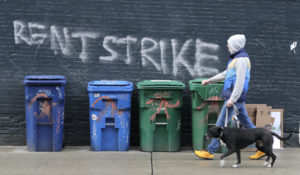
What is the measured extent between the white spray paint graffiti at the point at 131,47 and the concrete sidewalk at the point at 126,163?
1616mm

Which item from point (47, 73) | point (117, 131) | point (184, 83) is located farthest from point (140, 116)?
point (47, 73)

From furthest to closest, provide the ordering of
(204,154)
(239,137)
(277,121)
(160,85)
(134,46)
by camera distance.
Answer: (134,46) → (277,121) → (160,85) → (204,154) → (239,137)

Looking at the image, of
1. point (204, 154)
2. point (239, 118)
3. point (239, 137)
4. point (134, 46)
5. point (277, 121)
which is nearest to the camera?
point (239, 137)

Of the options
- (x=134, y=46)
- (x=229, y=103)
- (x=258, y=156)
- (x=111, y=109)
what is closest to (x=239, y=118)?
(x=229, y=103)

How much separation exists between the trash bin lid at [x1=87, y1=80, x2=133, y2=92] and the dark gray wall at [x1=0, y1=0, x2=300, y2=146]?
634 millimetres

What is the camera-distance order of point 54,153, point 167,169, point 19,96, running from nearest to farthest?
point 167,169
point 54,153
point 19,96

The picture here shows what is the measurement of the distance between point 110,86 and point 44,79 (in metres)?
1.13

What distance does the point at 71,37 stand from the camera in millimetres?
9203

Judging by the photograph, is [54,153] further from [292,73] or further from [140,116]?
[292,73]

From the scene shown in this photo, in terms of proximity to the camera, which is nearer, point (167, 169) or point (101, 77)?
point (167, 169)

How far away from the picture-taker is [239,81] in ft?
23.9

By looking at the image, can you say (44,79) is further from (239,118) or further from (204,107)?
(239,118)

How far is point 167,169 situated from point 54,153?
2.19 meters

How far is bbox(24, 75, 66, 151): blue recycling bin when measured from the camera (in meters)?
8.41
